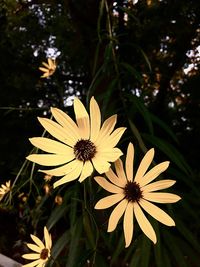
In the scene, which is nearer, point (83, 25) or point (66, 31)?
point (83, 25)

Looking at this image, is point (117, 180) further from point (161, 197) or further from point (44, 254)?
point (44, 254)

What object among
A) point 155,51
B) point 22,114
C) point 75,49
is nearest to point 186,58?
point 155,51

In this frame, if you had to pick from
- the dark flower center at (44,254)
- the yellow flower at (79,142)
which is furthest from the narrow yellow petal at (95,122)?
the dark flower center at (44,254)

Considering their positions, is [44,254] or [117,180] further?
[44,254]

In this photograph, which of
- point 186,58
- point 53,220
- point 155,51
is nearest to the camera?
point 53,220

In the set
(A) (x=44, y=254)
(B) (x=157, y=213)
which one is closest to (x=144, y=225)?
(B) (x=157, y=213)

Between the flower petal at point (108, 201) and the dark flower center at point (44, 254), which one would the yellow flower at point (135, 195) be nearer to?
the flower petal at point (108, 201)

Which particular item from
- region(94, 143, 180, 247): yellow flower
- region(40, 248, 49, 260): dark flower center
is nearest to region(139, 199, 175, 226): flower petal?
region(94, 143, 180, 247): yellow flower

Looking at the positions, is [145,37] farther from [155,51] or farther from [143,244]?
[143,244]
